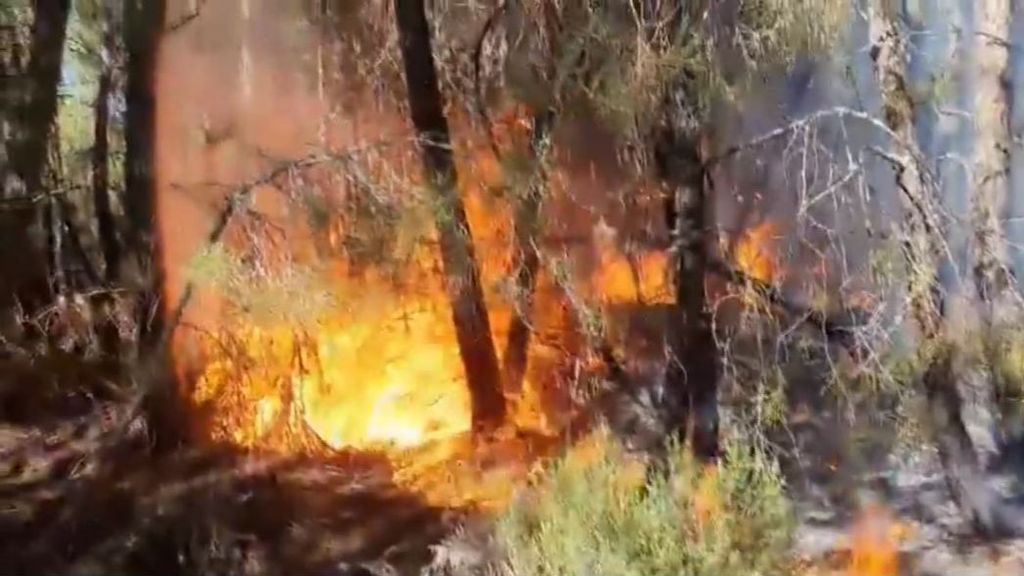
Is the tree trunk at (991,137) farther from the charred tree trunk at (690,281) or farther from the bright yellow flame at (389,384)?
the bright yellow flame at (389,384)

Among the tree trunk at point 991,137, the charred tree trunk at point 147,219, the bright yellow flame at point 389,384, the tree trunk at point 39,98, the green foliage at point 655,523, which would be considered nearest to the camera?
the green foliage at point 655,523

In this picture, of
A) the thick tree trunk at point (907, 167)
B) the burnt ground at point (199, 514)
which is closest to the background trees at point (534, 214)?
the thick tree trunk at point (907, 167)

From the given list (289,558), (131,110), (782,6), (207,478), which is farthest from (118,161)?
(782,6)

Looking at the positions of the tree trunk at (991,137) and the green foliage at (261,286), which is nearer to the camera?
the tree trunk at (991,137)

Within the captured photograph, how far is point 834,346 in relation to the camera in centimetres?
377

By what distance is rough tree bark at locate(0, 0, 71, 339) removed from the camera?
4.24m

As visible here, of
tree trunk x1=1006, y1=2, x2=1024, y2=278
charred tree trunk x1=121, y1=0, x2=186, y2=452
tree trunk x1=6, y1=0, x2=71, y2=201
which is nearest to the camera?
tree trunk x1=1006, y1=2, x2=1024, y2=278

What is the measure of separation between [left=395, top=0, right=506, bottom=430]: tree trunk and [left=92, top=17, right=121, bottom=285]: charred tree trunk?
1056mm

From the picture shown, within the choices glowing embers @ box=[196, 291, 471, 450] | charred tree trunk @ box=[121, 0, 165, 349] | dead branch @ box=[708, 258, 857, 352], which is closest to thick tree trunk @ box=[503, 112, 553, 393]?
glowing embers @ box=[196, 291, 471, 450]

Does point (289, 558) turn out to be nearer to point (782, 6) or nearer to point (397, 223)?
point (397, 223)

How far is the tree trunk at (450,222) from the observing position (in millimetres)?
4148

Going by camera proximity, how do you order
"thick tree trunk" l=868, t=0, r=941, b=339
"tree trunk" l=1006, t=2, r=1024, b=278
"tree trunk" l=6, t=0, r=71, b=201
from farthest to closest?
1. "tree trunk" l=6, t=0, r=71, b=201
2. "tree trunk" l=1006, t=2, r=1024, b=278
3. "thick tree trunk" l=868, t=0, r=941, b=339

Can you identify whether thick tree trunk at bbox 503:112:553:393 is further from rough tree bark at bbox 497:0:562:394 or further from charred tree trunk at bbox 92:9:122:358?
charred tree trunk at bbox 92:9:122:358

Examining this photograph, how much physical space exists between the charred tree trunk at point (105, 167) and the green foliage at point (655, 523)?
172 cm
